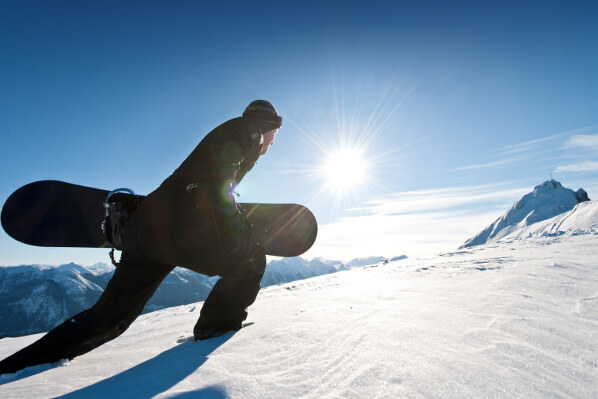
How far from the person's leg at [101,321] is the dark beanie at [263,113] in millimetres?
1841

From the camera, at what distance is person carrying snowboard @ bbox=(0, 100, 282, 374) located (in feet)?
8.57

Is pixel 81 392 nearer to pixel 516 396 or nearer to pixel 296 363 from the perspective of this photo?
pixel 296 363

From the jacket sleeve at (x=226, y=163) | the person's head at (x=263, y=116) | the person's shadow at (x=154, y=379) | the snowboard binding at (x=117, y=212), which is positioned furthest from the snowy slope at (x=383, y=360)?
the person's head at (x=263, y=116)

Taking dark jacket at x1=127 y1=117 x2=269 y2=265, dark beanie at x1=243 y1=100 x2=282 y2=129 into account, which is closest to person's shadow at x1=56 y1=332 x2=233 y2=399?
dark jacket at x1=127 y1=117 x2=269 y2=265

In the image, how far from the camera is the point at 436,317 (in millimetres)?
2266

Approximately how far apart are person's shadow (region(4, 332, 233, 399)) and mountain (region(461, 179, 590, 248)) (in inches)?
5152

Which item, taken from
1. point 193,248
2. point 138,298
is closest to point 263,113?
point 193,248

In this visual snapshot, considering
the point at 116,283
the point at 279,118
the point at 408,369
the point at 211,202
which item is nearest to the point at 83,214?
the point at 116,283

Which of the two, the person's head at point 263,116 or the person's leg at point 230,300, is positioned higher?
the person's head at point 263,116

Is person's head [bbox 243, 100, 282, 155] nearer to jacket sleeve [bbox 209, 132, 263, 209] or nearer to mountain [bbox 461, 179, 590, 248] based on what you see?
jacket sleeve [bbox 209, 132, 263, 209]

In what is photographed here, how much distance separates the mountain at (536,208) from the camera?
117369mm

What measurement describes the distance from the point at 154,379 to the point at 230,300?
1282 millimetres

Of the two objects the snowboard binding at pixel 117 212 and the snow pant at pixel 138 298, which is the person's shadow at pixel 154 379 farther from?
the snowboard binding at pixel 117 212

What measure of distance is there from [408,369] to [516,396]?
0.39m
